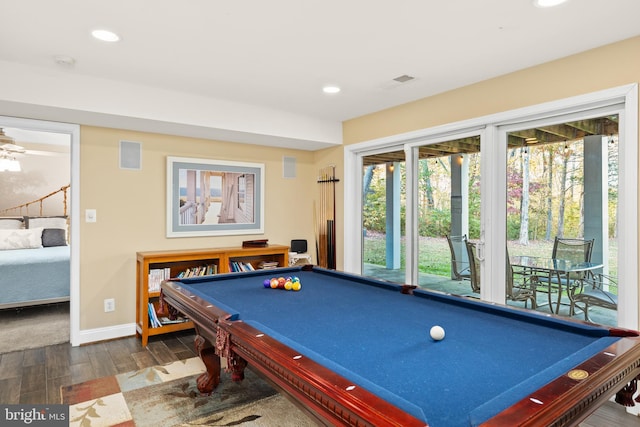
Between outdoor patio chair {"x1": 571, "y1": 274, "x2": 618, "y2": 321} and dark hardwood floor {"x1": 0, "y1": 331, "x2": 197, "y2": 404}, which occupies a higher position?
outdoor patio chair {"x1": 571, "y1": 274, "x2": 618, "y2": 321}

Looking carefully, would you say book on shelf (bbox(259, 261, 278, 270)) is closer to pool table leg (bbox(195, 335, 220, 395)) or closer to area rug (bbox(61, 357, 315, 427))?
area rug (bbox(61, 357, 315, 427))

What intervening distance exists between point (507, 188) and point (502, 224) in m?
0.30

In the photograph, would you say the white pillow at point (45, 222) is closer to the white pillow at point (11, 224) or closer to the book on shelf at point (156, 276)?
the white pillow at point (11, 224)

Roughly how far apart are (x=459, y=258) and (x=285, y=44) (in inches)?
97.2

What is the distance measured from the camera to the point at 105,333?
3777 mm

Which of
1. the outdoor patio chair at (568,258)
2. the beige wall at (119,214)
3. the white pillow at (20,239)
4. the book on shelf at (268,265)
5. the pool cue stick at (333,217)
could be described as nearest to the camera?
the outdoor patio chair at (568,258)

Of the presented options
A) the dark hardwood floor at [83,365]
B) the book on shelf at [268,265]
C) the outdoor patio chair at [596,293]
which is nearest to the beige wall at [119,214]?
the dark hardwood floor at [83,365]

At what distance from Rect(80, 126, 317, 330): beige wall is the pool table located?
186 centimetres

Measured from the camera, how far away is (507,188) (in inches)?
127

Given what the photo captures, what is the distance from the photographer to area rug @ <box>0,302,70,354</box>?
11.9 ft

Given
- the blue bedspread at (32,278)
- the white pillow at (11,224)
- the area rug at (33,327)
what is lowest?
the area rug at (33,327)

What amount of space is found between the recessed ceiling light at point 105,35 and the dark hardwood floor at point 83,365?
7.82ft

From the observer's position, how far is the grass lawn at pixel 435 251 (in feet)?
9.85

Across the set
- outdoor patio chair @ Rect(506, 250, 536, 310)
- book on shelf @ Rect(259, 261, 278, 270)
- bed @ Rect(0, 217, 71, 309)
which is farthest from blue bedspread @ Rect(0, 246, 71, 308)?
outdoor patio chair @ Rect(506, 250, 536, 310)
